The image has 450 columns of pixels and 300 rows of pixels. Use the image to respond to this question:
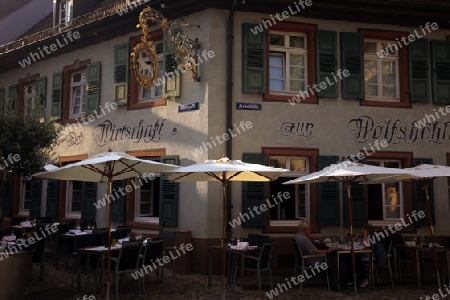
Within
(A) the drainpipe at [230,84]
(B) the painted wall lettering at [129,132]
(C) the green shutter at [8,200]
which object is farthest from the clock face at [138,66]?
(C) the green shutter at [8,200]

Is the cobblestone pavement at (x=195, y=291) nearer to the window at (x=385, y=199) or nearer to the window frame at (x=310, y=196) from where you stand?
the window frame at (x=310, y=196)

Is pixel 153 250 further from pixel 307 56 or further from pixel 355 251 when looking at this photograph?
pixel 307 56

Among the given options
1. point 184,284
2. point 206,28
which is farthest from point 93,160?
point 206,28

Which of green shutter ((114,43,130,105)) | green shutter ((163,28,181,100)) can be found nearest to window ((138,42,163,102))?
green shutter ((114,43,130,105))

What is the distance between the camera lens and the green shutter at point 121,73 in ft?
38.4

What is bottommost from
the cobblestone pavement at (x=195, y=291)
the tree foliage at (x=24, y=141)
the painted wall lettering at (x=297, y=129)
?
the cobblestone pavement at (x=195, y=291)

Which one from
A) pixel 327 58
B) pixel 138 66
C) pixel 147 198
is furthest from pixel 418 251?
pixel 138 66

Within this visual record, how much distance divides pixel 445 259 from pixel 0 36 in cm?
1603

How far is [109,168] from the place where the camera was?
7297 mm

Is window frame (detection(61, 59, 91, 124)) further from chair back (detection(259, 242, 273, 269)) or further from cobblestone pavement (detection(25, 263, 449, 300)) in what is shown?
chair back (detection(259, 242, 273, 269))

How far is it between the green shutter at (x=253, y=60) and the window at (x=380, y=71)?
8.57 ft

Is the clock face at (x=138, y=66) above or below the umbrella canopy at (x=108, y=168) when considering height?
above

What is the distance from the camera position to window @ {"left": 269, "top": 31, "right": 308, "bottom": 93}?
429 inches

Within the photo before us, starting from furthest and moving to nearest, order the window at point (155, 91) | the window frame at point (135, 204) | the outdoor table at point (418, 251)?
→ the window at point (155, 91), the window frame at point (135, 204), the outdoor table at point (418, 251)
